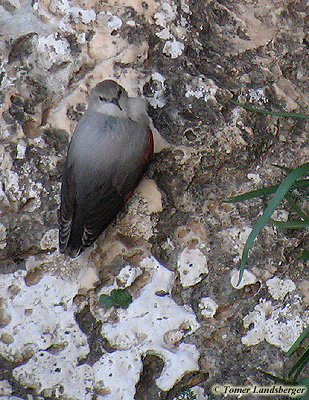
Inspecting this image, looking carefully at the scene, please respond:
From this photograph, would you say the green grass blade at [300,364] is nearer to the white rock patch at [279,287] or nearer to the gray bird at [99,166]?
Result: the white rock patch at [279,287]

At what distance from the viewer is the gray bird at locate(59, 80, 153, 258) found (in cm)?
235

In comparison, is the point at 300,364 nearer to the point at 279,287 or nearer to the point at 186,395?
the point at 279,287


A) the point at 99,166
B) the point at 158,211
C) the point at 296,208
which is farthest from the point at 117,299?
the point at 296,208

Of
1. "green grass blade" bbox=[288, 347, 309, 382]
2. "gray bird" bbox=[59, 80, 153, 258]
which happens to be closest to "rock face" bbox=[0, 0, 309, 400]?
"gray bird" bbox=[59, 80, 153, 258]

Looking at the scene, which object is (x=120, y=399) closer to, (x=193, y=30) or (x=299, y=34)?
(x=193, y=30)

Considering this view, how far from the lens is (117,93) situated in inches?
93.7

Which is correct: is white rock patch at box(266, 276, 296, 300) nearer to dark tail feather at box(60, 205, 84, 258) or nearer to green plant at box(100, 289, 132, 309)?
green plant at box(100, 289, 132, 309)

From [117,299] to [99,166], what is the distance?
1.78 ft

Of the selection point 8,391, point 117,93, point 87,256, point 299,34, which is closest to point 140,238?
point 87,256

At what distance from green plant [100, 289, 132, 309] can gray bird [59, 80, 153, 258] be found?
22 cm

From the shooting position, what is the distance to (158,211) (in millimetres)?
2467

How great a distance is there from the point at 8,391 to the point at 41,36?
1.50m

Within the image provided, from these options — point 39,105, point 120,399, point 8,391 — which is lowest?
point 8,391

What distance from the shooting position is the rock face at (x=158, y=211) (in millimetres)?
2277
